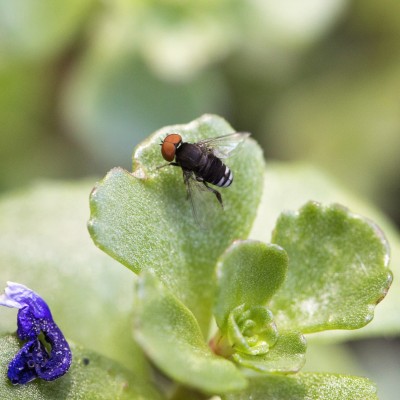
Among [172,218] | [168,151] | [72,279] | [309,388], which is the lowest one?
[72,279]

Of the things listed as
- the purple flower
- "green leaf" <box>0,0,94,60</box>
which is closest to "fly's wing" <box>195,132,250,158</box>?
the purple flower

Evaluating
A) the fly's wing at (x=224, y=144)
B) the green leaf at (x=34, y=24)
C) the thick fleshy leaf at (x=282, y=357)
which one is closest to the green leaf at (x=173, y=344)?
the thick fleshy leaf at (x=282, y=357)

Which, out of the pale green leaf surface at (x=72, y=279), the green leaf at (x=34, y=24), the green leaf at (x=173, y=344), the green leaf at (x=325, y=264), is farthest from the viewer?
the green leaf at (x=34, y=24)

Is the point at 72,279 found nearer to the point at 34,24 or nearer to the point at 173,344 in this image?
the point at 173,344

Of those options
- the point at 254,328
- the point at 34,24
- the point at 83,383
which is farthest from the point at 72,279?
the point at 34,24

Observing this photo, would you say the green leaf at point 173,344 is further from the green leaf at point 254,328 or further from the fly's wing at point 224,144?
the fly's wing at point 224,144

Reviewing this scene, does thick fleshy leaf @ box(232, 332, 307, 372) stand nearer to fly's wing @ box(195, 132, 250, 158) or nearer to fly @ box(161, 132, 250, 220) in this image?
fly @ box(161, 132, 250, 220)
